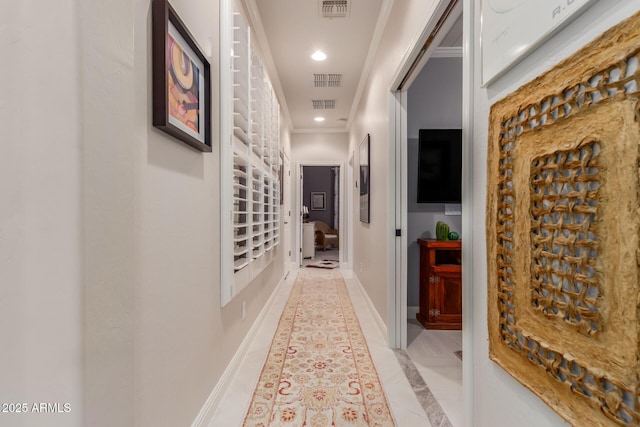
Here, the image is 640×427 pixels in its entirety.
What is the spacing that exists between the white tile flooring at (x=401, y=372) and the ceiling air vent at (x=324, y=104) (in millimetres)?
3251

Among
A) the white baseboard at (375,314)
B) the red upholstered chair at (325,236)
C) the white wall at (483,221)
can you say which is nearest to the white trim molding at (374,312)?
the white baseboard at (375,314)

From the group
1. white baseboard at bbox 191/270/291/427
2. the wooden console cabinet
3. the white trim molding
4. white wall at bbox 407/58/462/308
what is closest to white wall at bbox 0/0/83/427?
white baseboard at bbox 191/270/291/427

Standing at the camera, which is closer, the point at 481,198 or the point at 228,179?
the point at 481,198

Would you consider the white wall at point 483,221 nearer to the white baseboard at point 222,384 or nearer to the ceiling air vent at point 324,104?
the white baseboard at point 222,384

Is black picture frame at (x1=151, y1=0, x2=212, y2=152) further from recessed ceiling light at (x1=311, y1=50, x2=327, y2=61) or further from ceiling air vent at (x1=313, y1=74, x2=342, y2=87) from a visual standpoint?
ceiling air vent at (x1=313, y1=74, x2=342, y2=87)

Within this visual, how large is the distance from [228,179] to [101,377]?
49.6 inches


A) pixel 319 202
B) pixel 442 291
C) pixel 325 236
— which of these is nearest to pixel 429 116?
pixel 442 291

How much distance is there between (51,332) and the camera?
2.27ft

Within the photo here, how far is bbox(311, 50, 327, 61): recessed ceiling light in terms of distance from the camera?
3400mm

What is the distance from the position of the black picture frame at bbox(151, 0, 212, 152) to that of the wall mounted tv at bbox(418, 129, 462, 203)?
7.31 ft

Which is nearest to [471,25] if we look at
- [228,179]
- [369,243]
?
[228,179]

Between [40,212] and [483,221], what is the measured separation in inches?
50.0

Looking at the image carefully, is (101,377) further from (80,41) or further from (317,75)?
(317,75)

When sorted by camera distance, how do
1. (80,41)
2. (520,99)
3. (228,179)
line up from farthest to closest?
(228,179), (520,99), (80,41)
